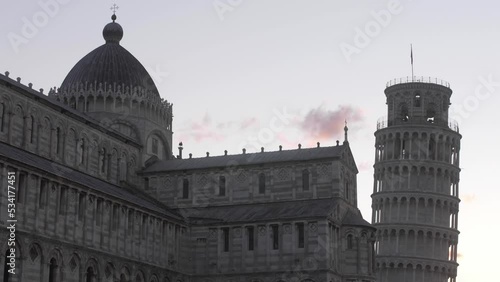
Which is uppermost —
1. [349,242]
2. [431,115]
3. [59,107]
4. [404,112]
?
[404,112]

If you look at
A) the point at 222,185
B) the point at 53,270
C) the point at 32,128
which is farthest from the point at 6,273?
the point at 222,185

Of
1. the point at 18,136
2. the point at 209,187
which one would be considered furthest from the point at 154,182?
the point at 18,136

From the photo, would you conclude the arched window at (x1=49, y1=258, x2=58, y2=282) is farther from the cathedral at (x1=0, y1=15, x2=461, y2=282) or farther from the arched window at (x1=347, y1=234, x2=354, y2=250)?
the arched window at (x1=347, y1=234, x2=354, y2=250)

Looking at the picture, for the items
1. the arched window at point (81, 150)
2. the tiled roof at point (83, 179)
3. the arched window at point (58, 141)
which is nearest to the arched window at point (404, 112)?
the tiled roof at point (83, 179)

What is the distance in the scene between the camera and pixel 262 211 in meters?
80.9

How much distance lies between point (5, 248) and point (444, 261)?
69827 millimetres

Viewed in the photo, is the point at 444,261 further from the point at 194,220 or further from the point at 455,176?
the point at 194,220

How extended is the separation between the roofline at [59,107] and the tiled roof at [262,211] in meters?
8.11

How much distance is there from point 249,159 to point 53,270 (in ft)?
83.8

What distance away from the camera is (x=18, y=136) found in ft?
231

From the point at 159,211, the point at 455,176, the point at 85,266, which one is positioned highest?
the point at 455,176

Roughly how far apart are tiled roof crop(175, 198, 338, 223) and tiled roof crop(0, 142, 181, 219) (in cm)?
230

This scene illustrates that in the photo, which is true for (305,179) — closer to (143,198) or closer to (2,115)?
(143,198)

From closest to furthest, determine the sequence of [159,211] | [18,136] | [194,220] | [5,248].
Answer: [5,248] → [18,136] → [159,211] → [194,220]
